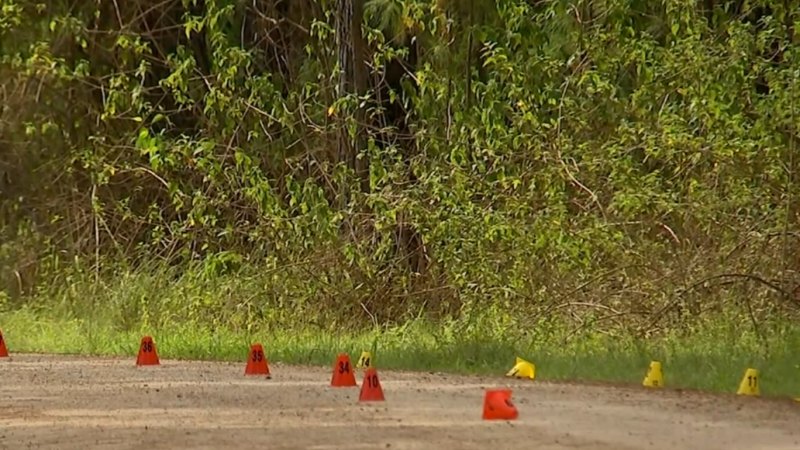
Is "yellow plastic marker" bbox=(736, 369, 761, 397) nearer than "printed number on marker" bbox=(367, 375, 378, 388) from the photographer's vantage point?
No

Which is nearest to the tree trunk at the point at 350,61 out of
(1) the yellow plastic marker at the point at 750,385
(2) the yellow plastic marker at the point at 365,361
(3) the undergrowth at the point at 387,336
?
(3) the undergrowth at the point at 387,336

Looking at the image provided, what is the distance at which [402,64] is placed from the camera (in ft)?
74.5

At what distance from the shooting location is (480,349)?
15.3 metres

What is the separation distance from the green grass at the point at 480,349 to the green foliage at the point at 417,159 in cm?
64

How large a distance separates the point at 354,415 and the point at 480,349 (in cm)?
463

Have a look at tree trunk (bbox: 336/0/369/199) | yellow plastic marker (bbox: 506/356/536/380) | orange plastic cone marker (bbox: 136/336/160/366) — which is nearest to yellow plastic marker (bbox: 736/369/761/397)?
yellow plastic marker (bbox: 506/356/536/380)

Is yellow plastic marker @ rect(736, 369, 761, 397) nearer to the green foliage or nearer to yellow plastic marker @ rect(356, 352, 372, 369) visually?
yellow plastic marker @ rect(356, 352, 372, 369)

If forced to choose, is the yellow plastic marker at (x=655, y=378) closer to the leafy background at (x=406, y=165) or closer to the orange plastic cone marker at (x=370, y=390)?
the orange plastic cone marker at (x=370, y=390)

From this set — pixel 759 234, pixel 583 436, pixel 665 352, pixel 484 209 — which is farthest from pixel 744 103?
pixel 583 436

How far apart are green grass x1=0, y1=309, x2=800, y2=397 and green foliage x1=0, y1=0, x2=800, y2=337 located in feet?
2.09

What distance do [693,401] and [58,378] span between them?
538cm

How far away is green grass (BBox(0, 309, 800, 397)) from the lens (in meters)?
13.4

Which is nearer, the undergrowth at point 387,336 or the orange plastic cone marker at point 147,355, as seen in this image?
the undergrowth at point 387,336

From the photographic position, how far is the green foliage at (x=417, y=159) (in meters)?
17.9
